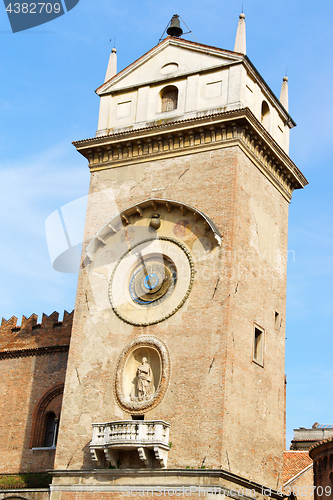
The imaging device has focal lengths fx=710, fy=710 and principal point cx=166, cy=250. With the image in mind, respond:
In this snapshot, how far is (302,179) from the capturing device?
2817 centimetres

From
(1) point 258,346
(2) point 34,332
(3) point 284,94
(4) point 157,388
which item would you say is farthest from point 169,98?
(2) point 34,332

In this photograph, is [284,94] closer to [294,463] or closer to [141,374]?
[141,374]

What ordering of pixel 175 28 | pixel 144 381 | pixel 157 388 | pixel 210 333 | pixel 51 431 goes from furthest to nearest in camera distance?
pixel 175 28, pixel 51 431, pixel 144 381, pixel 157 388, pixel 210 333

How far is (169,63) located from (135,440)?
14196mm

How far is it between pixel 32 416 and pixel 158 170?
36.0ft

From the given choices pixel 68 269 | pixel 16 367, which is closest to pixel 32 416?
pixel 16 367

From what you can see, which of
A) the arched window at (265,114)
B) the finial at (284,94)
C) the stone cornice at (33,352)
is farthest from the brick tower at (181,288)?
the stone cornice at (33,352)

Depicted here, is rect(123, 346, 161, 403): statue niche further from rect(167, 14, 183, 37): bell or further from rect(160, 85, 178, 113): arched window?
rect(167, 14, 183, 37): bell

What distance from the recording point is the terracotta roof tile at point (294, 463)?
31828 mm

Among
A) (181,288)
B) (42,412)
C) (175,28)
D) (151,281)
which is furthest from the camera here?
(175,28)

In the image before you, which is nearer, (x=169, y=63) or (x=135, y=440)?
(x=135, y=440)

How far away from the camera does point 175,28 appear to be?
1153 inches

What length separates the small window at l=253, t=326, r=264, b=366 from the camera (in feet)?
77.7

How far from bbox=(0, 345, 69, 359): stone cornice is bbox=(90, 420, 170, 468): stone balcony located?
730 centimetres
